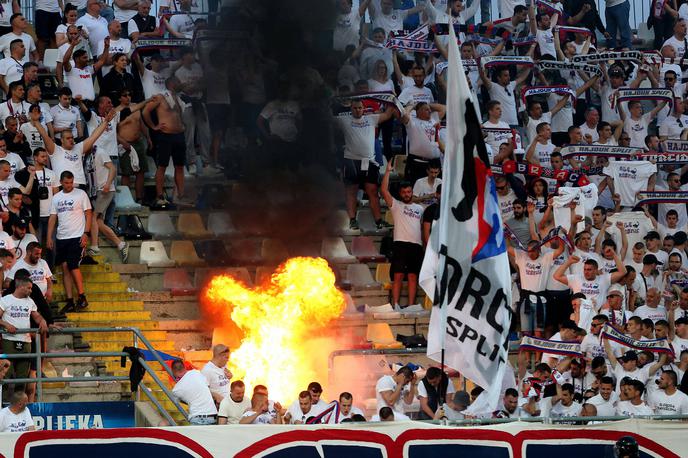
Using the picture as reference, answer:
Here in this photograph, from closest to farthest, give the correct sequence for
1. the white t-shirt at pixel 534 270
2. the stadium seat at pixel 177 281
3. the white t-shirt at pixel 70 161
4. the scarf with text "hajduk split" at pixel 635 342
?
the scarf with text "hajduk split" at pixel 635 342, the white t-shirt at pixel 70 161, the white t-shirt at pixel 534 270, the stadium seat at pixel 177 281

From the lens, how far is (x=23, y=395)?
16.1 meters

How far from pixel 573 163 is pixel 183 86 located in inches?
213

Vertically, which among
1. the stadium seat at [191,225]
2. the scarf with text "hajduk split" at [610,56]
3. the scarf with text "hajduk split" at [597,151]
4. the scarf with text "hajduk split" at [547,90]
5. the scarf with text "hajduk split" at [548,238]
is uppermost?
the scarf with text "hajduk split" at [610,56]

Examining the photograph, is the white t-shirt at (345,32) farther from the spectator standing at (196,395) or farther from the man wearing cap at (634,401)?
the man wearing cap at (634,401)

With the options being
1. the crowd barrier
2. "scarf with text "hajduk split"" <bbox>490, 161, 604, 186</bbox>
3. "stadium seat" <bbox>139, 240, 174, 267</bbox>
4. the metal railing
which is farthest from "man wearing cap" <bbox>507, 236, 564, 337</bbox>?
the crowd barrier

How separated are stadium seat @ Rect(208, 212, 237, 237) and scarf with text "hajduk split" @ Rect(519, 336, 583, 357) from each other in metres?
4.84

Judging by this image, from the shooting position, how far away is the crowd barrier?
575 inches

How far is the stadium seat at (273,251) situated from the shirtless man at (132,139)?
5.87 feet

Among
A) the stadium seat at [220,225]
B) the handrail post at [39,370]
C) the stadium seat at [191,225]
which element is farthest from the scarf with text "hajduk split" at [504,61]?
the handrail post at [39,370]

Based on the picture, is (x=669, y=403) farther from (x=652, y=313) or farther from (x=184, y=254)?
(x=184, y=254)

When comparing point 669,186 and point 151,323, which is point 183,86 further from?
point 669,186

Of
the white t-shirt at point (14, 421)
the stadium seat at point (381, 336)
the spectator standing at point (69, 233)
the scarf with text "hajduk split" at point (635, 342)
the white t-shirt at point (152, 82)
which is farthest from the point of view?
the white t-shirt at point (152, 82)

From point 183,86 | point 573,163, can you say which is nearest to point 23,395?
point 183,86

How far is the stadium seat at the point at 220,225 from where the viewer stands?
2200cm
